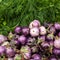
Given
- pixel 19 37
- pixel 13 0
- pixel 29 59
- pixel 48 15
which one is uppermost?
pixel 13 0

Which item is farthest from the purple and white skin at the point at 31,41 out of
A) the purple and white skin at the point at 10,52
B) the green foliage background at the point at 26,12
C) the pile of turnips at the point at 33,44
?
the green foliage background at the point at 26,12

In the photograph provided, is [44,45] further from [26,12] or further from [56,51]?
[26,12]

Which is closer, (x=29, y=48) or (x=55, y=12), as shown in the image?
(x=29, y=48)

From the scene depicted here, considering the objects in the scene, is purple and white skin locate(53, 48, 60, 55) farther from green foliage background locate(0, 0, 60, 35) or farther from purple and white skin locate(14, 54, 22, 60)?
green foliage background locate(0, 0, 60, 35)

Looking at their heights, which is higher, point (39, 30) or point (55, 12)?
point (55, 12)

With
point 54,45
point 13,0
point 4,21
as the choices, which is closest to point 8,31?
point 4,21

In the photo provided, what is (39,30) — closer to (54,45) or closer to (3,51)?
(54,45)

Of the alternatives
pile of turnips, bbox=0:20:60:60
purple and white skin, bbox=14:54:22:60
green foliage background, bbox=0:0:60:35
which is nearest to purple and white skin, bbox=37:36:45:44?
pile of turnips, bbox=0:20:60:60
